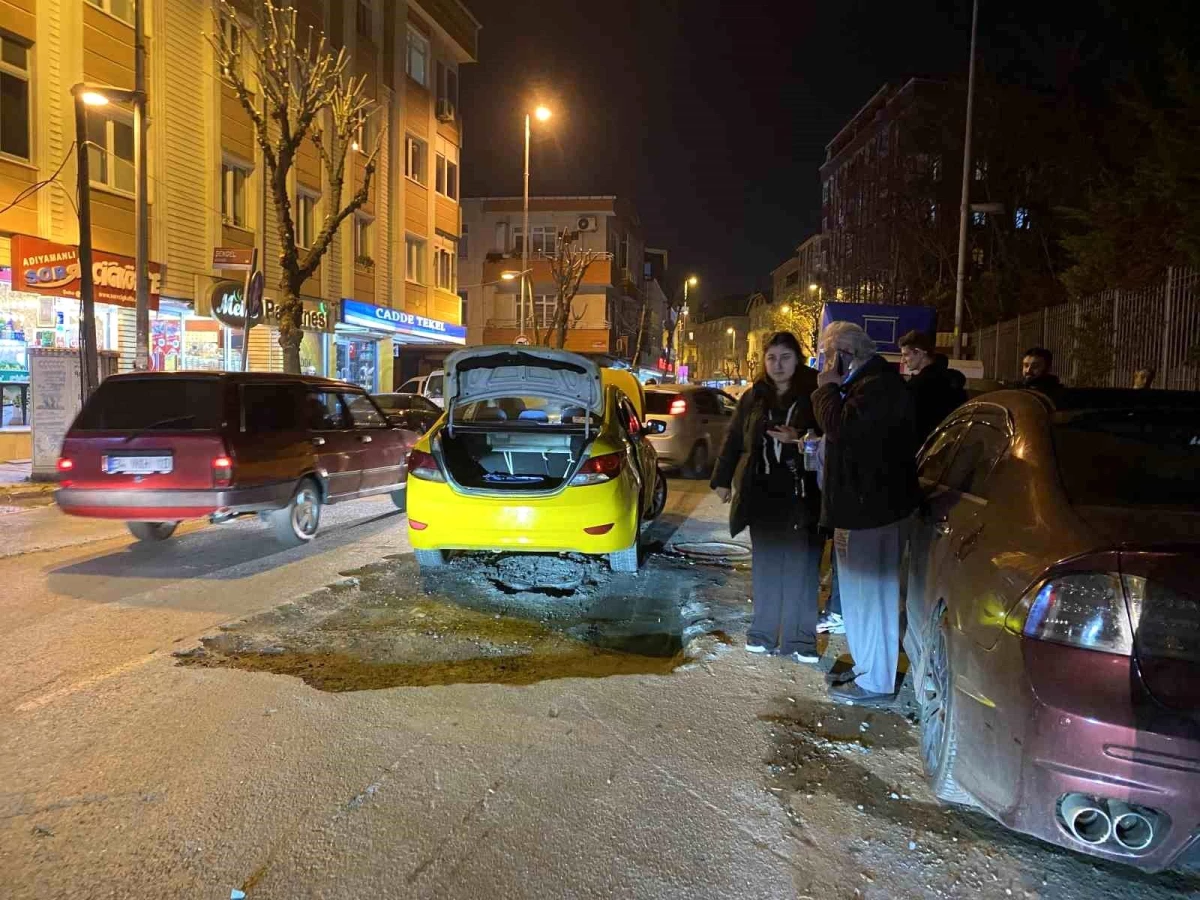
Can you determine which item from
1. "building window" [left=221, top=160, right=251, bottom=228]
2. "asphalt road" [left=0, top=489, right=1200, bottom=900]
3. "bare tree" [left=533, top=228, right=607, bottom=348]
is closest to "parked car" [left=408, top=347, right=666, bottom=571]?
"asphalt road" [left=0, top=489, right=1200, bottom=900]

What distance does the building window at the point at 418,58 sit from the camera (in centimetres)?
2916

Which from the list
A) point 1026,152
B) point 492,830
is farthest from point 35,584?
point 1026,152

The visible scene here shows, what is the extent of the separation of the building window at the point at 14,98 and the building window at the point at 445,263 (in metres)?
16.8

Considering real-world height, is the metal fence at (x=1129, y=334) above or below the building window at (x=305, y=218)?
below

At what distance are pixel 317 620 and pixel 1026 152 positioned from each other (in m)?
26.9

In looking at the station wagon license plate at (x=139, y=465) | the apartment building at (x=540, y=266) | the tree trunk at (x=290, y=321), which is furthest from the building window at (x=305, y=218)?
the apartment building at (x=540, y=266)

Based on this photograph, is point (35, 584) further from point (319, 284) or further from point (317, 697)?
point (319, 284)

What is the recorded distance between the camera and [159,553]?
26.5 feet

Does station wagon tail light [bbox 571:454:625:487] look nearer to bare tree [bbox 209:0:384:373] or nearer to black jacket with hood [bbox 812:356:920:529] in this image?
black jacket with hood [bbox 812:356:920:529]

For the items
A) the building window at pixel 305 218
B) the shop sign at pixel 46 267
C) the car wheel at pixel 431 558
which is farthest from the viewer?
the building window at pixel 305 218

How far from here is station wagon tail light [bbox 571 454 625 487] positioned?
6.58m

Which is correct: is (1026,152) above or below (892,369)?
above

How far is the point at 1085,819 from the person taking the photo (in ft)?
8.41

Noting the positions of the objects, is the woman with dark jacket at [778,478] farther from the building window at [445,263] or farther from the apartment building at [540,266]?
the apartment building at [540,266]
